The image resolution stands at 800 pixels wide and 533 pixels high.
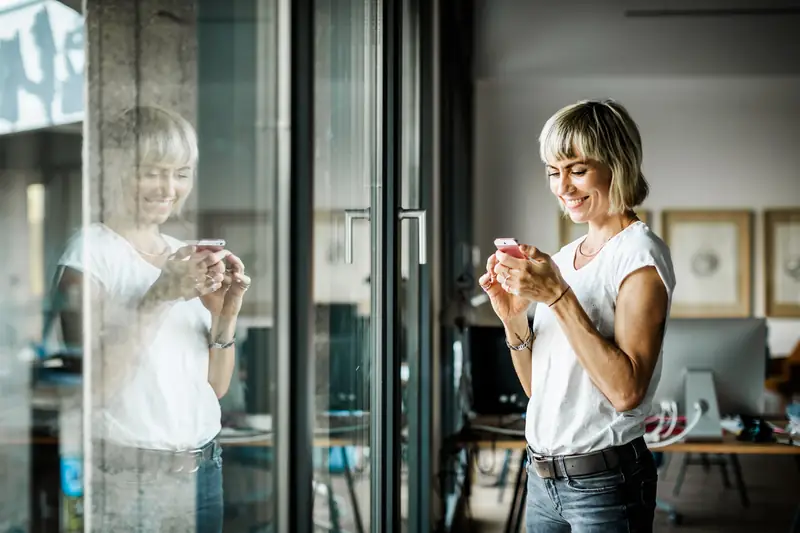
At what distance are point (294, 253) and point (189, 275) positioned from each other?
30 centimetres

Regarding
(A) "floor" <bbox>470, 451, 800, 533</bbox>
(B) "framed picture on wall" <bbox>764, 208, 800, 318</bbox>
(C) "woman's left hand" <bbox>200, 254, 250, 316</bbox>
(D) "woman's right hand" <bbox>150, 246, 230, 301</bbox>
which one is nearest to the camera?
(D) "woman's right hand" <bbox>150, 246, 230, 301</bbox>

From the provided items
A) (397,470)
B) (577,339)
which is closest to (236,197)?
(577,339)

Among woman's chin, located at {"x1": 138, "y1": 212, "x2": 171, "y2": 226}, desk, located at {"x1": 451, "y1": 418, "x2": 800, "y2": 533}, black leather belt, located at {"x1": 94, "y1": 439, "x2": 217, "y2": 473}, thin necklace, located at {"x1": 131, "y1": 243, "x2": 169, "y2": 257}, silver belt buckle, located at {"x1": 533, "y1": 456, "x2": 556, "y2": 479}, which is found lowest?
desk, located at {"x1": 451, "y1": 418, "x2": 800, "y2": 533}

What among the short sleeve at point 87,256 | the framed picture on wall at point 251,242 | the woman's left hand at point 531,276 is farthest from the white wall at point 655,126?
the short sleeve at point 87,256

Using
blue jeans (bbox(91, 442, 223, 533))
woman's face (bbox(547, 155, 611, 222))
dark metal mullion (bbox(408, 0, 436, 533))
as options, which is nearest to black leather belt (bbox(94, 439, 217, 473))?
blue jeans (bbox(91, 442, 223, 533))

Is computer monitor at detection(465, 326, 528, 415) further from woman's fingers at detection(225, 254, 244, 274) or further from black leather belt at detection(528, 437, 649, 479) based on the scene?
woman's fingers at detection(225, 254, 244, 274)

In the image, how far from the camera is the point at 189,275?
919mm

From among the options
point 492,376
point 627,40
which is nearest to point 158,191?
point 492,376

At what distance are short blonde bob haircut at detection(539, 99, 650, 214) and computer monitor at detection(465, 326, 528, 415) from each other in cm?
118

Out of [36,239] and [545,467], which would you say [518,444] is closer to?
[545,467]

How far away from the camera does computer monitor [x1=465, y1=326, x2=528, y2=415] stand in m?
2.96

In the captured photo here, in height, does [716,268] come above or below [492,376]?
above

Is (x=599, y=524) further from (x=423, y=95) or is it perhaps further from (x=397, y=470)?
(x=423, y=95)

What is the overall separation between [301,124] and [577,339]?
2.39 ft
